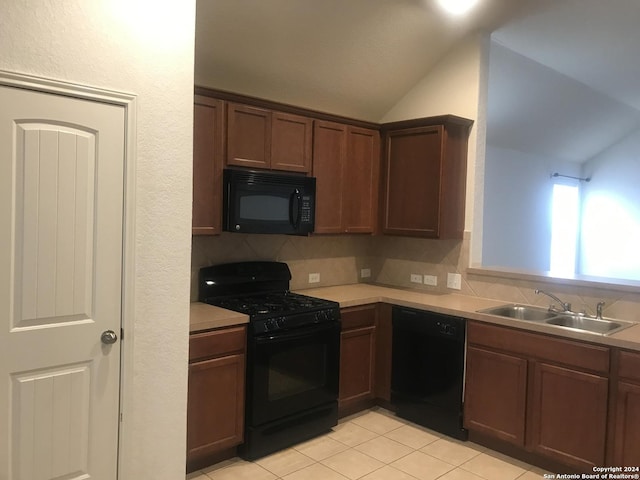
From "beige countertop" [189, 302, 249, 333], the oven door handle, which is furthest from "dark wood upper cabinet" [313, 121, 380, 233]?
"beige countertop" [189, 302, 249, 333]

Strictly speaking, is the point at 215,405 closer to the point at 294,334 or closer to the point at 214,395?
the point at 214,395

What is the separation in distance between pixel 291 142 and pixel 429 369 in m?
1.91

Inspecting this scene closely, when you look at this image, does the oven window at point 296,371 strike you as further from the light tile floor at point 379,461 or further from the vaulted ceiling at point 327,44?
the vaulted ceiling at point 327,44

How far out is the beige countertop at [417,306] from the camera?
2.89 metres

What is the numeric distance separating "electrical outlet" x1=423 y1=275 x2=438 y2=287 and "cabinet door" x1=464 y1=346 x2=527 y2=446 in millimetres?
941

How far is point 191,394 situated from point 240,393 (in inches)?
13.1

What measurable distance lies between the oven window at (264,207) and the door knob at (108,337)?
4.20 feet

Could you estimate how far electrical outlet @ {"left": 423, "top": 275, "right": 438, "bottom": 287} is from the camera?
4.32 m

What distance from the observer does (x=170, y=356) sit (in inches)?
101

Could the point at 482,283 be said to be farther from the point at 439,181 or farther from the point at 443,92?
the point at 443,92

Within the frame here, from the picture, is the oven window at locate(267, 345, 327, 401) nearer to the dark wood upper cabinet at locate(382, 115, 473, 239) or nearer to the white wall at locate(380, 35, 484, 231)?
the dark wood upper cabinet at locate(382, 115, 473, 239)

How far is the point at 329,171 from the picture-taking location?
4.05 metres

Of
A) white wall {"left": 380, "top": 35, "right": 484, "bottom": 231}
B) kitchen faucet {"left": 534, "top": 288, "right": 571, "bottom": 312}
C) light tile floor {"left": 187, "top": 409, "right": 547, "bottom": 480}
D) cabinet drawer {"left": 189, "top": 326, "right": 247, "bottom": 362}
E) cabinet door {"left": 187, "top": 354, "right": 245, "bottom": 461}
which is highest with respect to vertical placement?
white wall {"left": 380, "top": 35, "right": 484, "bottom": 231}

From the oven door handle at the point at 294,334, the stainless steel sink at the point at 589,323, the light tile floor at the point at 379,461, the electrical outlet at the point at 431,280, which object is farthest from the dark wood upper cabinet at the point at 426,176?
the light tile floor at the point at 379,461
